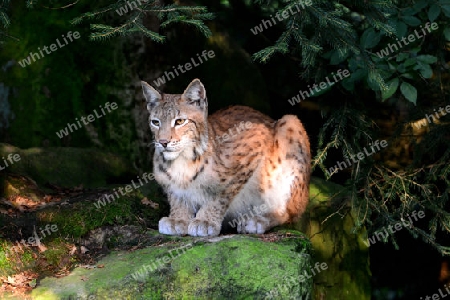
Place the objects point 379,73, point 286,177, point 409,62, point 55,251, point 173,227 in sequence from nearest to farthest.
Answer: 1. point 55,251
2. point 379,73
3. point 173,227
4. point 409,62
5. point 286,177

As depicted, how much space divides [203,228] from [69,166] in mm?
1787

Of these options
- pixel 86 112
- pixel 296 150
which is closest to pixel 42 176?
pixel 86 112

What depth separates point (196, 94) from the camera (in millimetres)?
5184

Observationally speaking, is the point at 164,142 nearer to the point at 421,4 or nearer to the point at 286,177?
the point at 286,177

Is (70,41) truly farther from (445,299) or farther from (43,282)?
(445,299)

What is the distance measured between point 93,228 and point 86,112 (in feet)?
5.69

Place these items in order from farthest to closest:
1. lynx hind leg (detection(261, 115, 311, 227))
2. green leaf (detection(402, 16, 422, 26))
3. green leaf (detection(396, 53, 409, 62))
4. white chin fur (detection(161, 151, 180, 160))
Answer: lynx hind leg (detection(261, 115, 311, 227)) < green leaf (detection(396, 53, 409, 62)) < green leaf (detection(402, 16, 422, 26)) < white chin fur (detection(161, 151, 180, 160))

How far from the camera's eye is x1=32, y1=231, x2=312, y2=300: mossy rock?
437 cm

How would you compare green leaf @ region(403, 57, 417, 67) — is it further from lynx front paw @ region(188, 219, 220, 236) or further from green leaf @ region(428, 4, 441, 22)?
lynx front paw @ region(188, 219, 220, 236)

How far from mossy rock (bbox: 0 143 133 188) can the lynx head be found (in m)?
1.24

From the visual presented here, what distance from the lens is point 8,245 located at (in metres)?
4.68

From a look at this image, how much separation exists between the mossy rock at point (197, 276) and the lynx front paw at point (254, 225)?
0.63 meters

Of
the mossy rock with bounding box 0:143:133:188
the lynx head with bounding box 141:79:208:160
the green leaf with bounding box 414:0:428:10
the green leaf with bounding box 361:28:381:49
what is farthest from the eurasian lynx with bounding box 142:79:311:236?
the green leaf with bounding box 414:0:428:10

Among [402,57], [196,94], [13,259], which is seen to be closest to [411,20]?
[402,57]
